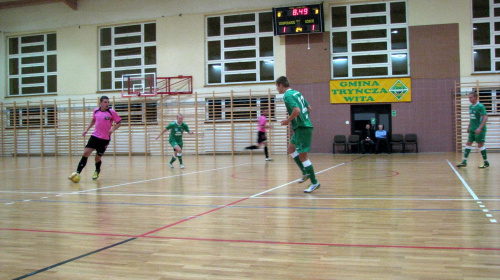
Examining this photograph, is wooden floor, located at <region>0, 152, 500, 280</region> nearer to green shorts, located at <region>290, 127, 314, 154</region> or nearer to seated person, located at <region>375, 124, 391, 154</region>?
green shorts, located at <region>290, 127, 314, 154</region>

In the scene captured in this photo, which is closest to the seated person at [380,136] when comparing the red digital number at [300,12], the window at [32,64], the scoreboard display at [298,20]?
the scoreboard display at [298,20]

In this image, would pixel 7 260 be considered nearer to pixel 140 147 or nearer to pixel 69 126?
pixel 140 147

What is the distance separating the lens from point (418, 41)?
17.8 metres

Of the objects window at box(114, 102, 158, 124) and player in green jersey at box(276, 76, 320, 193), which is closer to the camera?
player in green jersey at box(276, 76, 320, 193)

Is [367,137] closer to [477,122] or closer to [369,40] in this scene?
[369,40]

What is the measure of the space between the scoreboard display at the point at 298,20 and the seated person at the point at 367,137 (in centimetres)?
488

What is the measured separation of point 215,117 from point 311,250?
17.5 meters

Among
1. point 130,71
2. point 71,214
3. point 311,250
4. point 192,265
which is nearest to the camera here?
point 192,265

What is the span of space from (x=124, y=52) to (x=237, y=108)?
6.82 metres

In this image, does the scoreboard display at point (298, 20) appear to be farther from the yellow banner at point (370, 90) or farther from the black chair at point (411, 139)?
the black chair at point (411, 139)

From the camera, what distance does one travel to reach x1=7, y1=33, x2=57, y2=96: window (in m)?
22.2

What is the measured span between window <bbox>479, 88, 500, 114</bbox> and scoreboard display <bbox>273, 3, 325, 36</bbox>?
7424 mm

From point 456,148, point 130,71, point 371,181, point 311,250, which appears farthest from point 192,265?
point 130,71

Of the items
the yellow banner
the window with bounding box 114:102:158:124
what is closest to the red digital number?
the yellow banner
